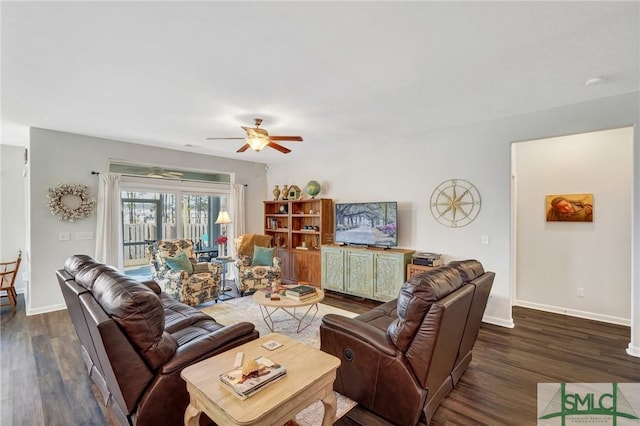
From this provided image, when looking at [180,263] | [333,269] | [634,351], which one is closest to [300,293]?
[333,269]

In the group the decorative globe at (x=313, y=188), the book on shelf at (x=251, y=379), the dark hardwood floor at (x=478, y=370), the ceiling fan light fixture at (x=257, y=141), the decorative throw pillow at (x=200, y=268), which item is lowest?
the dark hardwood floor at (x=478, y=370)

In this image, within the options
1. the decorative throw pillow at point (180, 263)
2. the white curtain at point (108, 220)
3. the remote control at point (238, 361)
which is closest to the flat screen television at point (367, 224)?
the decorative throw pillow at point (180, 263)

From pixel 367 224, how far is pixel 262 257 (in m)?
1.98

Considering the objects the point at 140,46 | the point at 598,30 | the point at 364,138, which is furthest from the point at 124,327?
the point at 364,138

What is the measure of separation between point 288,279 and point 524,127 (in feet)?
15.7

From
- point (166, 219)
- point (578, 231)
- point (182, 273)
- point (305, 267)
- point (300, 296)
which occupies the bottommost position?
point (305, 267)

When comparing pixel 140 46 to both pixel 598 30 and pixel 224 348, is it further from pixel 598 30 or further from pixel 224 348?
pixel 598 30

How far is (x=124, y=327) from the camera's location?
1572 mm

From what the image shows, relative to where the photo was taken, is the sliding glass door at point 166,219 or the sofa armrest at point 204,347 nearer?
the sofa armrest at point 204,347

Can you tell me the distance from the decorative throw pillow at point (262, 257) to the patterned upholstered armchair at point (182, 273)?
29.0 inches

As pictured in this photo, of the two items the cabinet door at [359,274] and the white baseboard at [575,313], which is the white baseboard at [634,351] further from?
the cabinet door at [359,274]

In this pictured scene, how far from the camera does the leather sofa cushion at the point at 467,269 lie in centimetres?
219

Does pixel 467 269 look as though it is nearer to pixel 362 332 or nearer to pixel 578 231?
pixel 362 332

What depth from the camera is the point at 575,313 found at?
4.11 meters
